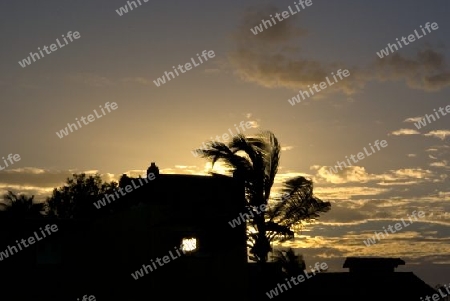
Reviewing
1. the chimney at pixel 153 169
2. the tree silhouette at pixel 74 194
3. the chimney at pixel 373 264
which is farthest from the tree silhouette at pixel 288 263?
the tree silhouette at pixel 74 194

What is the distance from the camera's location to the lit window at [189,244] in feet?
101

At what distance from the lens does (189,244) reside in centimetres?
3088

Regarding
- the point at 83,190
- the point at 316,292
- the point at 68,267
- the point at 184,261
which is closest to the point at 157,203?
the point at 184,261

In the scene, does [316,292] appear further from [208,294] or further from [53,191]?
[53,191]

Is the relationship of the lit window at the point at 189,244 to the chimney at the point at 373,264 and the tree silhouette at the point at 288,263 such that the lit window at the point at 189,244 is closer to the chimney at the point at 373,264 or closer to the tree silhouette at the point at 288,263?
the tree silhouette at the point at 288,263

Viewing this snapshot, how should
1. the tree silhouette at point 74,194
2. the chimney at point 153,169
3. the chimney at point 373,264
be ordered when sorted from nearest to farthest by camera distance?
1. the chimney at point 153,169
2. the chimney at point 373,264
3. the tree silhouette at point 74,194

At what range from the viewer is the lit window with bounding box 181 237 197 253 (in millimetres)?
30797

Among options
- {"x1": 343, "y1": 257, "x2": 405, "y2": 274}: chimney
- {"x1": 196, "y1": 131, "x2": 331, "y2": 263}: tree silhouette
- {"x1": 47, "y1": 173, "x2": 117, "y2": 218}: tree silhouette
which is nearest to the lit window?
{"x1": 196, "y1": 131, "x2": 331, "y2": 263}: tree silhouette

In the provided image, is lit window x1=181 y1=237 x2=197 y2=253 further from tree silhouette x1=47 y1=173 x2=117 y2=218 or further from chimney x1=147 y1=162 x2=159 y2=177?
tree silhouette x1=47 y1=173 x2=117 y2=218

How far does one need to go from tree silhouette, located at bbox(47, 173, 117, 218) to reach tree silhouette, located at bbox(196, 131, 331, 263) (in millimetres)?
25562

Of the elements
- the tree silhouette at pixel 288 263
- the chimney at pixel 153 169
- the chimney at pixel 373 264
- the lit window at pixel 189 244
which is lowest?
the chimney at pixel 373 264

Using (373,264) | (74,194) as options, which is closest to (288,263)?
(373,264)

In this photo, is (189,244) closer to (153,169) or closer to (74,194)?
(153,169)

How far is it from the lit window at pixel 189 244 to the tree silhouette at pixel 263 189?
270cm
